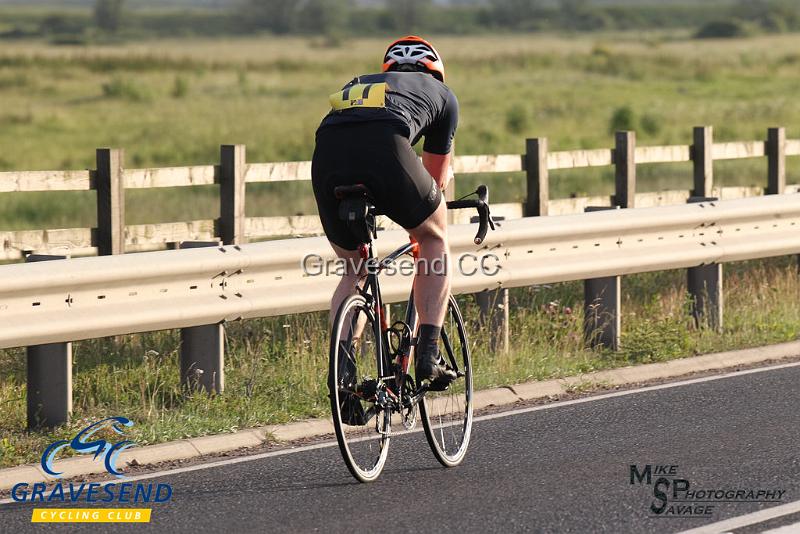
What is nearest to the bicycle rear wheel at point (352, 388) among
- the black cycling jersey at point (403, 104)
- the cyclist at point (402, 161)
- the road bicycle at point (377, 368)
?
the road bicycle at point (377, 368)

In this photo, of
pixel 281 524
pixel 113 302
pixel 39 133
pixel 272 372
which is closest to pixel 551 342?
pixel 272 372

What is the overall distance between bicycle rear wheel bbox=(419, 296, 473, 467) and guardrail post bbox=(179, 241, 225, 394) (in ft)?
4.50

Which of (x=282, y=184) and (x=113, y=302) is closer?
(x=113, y=302)

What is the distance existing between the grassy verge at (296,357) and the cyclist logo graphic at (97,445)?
0.28 ft

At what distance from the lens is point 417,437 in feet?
26.0

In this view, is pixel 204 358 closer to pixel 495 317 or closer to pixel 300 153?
pixel 495 317

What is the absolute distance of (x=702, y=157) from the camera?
15.4m

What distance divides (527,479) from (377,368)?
2.84 feet

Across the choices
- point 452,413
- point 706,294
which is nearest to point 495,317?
point 706,294

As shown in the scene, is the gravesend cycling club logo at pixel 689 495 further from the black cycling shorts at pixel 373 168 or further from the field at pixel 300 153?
the field at pixel 300 153

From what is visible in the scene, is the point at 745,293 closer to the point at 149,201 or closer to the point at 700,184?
the point at 700,184

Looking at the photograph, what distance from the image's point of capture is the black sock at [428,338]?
6.84 meters

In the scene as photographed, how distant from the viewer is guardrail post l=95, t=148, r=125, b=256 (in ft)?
36.2

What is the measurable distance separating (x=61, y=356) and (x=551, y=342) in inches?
157
